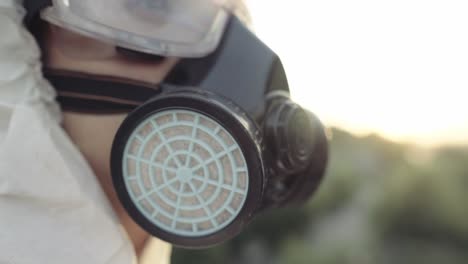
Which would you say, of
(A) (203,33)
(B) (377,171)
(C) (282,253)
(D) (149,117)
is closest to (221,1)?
(A) (203,33)

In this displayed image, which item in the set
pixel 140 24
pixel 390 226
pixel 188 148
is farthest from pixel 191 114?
pixel 390 226

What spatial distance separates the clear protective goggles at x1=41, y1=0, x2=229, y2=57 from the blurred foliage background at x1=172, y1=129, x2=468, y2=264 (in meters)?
6.09

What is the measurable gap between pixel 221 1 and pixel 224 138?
0.99ft

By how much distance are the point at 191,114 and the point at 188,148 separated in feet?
0.17

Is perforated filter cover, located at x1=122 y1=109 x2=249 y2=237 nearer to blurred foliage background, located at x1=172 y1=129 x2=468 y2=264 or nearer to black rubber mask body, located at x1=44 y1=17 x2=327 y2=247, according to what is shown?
black rubber mask body, located at x1=44 y1=17 x2=327 y2=247

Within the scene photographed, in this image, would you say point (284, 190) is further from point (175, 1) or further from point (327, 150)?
point (175, 1)

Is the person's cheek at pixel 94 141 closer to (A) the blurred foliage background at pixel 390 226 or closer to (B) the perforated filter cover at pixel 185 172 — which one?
(B) the perforated filter cover at pixel 185 172

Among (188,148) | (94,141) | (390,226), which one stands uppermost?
(188,148)

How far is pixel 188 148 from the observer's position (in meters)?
1.07

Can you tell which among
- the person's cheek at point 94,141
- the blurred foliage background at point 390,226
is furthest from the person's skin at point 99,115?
the blurred foliage background at point 390,226

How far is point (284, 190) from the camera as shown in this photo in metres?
1.39

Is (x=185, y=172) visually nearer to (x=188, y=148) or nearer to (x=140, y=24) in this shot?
(x=188, y=148)

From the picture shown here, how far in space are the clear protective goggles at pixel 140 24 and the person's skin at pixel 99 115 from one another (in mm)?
21

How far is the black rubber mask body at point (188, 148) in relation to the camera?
1065mm
